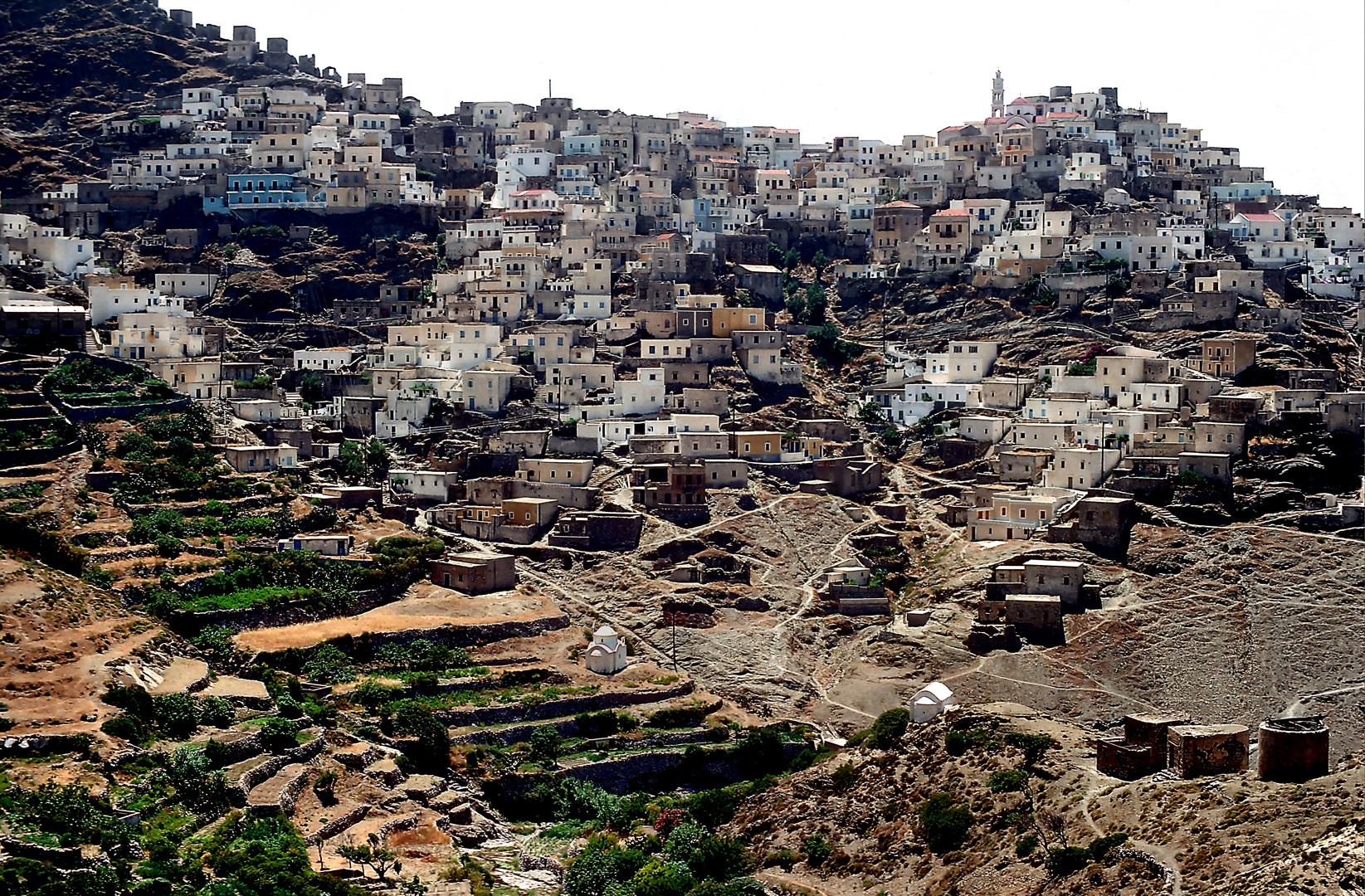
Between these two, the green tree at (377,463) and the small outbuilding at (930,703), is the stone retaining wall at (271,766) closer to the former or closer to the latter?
the small outbuilding at (930,703)

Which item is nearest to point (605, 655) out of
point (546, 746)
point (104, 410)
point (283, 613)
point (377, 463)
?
point (546, 746)

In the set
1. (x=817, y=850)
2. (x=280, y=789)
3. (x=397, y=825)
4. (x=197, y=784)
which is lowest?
(x=397, y=825)

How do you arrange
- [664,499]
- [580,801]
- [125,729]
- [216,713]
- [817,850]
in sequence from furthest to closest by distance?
[664,499] < [580,801] < [216,713] < [125,729] < [817,850]

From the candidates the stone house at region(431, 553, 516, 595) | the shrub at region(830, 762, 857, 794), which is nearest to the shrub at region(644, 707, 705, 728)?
the shrub at region(830, 762, 857, 794)

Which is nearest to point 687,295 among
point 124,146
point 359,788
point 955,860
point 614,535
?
point 614,535

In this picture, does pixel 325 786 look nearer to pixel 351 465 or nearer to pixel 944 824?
pixel 944 824

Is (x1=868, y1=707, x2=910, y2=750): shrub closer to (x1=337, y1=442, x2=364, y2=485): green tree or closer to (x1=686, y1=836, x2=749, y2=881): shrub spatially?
(x1=686, y1=836, x2=749, y2=881): shrub
